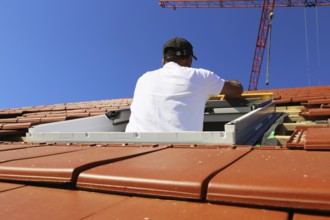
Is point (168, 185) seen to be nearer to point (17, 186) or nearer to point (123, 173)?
point (123, 173)

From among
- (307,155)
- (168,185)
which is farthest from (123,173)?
(307,155)

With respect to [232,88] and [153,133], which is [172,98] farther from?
[232,88]

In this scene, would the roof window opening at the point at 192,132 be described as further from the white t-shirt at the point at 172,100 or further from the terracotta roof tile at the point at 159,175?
the terracotta roof tile at the point at 159,175

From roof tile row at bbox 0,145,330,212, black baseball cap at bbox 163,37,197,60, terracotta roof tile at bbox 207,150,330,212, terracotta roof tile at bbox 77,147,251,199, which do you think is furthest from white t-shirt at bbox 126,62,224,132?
terracotta roof tile at bbox 207,150,330,212

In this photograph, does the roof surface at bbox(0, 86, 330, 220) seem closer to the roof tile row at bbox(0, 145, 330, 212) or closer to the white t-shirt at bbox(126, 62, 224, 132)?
the roof tile row at bbox(0, 145, 330, 212)

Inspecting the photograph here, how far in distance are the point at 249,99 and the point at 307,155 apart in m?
2.29

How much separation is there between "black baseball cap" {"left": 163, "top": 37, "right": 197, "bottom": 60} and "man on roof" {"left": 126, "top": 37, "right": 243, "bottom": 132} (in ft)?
0.41

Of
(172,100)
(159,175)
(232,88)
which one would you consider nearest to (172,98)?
(172,100)

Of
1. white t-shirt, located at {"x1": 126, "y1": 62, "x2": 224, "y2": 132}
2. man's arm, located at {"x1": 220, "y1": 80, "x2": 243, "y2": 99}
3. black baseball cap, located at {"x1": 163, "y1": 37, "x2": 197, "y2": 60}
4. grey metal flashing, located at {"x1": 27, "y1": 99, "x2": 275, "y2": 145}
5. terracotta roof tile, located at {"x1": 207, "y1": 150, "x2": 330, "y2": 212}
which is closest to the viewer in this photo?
terracotta roof tile, located at {"x1": 207, "y1": 150, "x2": 330, "y2": 212}

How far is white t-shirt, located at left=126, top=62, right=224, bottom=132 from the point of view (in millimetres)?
2379

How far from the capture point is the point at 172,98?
7.90ft

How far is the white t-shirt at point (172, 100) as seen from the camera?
238 centimetres

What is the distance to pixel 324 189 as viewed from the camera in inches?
28.8

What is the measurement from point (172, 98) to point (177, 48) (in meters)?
0.58
